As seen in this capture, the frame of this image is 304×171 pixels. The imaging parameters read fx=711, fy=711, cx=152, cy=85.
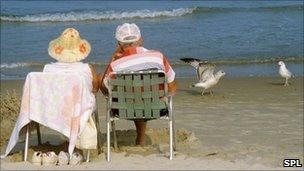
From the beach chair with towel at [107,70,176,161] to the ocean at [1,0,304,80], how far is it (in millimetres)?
7340

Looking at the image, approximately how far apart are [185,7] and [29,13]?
605cm

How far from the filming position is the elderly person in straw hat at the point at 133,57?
642 centimetres

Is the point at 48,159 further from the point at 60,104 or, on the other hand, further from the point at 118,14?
the point at 118,14

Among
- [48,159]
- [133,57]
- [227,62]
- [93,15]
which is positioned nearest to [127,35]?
[133,57]

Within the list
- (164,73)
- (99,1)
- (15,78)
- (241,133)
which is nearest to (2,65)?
(15,78)

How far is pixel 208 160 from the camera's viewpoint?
20.9 feet

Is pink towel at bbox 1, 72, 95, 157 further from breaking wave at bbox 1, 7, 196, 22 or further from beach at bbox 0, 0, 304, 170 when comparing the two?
breaking wave at bbox 1, 7, 196, 22

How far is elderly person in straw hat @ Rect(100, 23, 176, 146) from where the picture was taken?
6418 mm

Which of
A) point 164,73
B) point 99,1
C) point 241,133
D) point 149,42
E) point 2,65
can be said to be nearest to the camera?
point 164,73

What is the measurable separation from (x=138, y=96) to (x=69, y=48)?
77 cm

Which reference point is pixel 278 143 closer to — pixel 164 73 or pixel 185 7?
pixel 164 73

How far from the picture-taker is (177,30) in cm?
2064

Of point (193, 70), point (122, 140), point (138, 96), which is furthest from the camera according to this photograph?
point (193, 70)

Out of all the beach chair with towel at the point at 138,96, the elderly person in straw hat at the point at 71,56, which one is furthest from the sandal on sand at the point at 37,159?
the elderly person in straw hat at the point at 71,56
